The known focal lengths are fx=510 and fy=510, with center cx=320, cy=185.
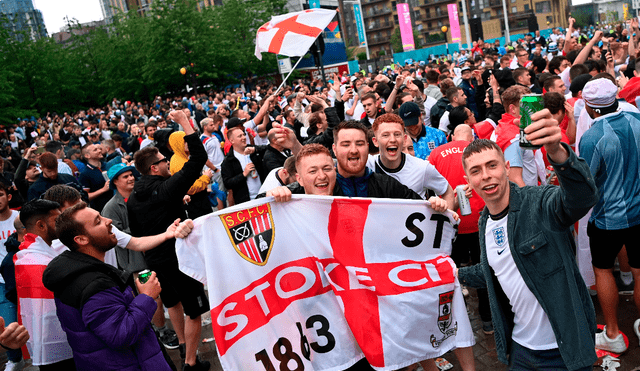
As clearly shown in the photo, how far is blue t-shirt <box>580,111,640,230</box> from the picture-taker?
4.23 metres

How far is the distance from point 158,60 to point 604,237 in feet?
128

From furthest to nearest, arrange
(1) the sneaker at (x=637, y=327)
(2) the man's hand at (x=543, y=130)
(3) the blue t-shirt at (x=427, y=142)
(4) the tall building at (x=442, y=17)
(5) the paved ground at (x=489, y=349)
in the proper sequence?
(4) the tall building at (x=442, y=17) → (3) the blue t-shirt at (x=427, y=142) → (1) the sneaker at (x=637, y=327) → (5) the paved ground at (x=489, y=349) → (2) the man's hand at (x=543, y=130)

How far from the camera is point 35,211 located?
4180 mm

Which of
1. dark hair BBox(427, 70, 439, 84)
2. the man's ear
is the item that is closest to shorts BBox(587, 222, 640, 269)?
the man's ear

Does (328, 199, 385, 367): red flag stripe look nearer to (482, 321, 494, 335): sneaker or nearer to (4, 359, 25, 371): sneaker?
(482, 321, 494, 335): sneaker

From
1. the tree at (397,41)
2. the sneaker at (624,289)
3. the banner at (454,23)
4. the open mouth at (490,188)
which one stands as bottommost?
the sneaker at (624,289)

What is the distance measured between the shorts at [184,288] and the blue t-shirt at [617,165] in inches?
149

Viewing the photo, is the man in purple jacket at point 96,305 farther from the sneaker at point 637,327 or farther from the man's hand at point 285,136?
the sneaker at point 637,327

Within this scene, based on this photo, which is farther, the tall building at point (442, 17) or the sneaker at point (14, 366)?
the tall building at point (442, 17)

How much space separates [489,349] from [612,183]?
1.89m

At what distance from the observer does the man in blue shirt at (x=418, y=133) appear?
6.44 meters

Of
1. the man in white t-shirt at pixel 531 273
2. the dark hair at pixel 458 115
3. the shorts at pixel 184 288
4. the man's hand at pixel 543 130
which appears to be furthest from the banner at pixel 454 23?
the man's hand at pixel 543 130

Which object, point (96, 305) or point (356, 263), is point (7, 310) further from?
point (356, 263)

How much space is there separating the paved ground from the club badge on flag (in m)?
2.07
